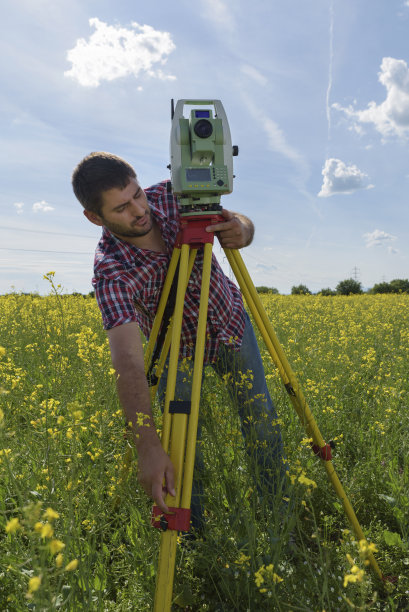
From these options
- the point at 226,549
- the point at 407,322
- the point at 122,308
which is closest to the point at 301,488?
the point at 226,549

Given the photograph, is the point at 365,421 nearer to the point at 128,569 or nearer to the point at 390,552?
the point at 390,552

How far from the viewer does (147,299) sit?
2.39m

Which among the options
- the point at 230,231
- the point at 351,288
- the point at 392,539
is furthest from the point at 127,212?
the point at 351,288

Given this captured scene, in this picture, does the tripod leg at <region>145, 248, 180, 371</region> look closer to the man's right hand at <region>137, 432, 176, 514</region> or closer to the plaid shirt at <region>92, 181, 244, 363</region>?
the plaid shirt at <region>92, 181, 244, 363</region>

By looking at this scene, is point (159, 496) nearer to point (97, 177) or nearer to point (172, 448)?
point (172, 448)

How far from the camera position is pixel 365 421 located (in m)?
3.60

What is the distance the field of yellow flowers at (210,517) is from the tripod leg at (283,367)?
13cm

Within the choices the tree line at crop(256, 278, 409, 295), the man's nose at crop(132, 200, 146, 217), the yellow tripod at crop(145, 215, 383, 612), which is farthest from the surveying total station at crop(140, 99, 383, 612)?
the tree line at crop(256, 278, 409, 295)

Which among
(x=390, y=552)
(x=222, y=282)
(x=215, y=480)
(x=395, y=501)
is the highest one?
(x=222, y=282)

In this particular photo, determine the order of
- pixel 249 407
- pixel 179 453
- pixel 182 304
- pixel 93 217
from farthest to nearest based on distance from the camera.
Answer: pixel 249 407 < pixel 93 217 < pixel 182 304 < pixel 179 453

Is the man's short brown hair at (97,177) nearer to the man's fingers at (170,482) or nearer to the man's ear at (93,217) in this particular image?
the man's ear at (93,217)

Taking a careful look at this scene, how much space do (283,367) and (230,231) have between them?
77 centimetres

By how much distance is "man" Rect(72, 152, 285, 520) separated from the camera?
1.83 meters

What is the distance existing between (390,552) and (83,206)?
8.74 feet
